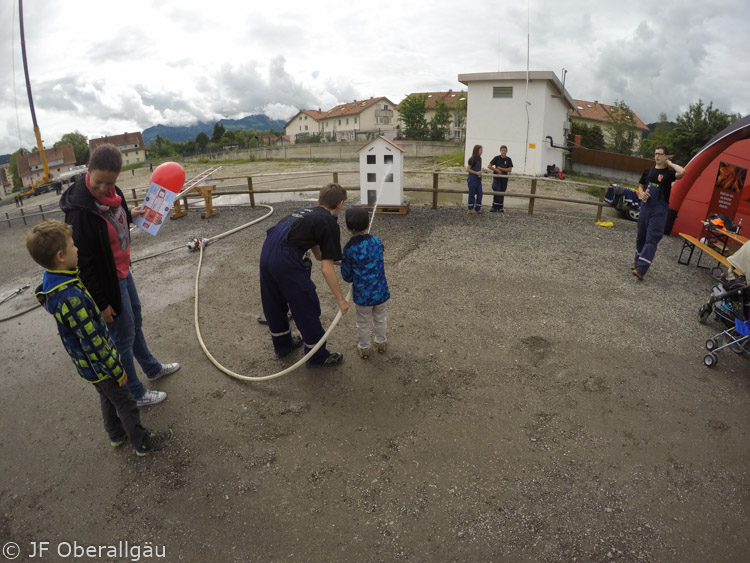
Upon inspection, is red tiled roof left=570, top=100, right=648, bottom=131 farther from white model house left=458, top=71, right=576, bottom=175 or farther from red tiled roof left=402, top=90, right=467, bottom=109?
white model house left=458, top=71, right=576, bottom=175

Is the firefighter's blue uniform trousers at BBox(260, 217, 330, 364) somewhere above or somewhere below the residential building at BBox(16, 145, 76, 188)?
below

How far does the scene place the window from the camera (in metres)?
22.5

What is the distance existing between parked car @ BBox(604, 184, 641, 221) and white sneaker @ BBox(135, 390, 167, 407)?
459 inches

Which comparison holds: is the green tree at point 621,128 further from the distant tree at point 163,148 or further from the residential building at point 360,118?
the distant tree at point 163,148

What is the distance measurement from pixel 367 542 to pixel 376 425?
3.37 feet

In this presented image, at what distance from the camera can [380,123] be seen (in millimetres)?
63938

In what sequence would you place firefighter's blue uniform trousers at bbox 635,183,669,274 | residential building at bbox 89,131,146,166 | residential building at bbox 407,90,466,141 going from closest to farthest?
firefighter's blue uniform trousers at bbox 635,183,669,274
residential building at bbox 407,90,466,141
residential building at bbox 89,131,146,166

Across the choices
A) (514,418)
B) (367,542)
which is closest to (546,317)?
(514,418)

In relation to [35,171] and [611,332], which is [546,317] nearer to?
[611,332]

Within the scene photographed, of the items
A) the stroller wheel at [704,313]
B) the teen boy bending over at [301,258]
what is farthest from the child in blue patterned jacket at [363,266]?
the stroller wheel at [704,313]

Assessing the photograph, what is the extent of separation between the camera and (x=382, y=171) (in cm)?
1004

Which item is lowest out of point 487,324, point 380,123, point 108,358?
point 487,324

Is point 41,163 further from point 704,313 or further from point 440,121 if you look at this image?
point 704,313

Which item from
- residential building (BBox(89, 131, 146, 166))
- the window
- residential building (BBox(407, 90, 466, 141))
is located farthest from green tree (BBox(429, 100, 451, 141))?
residential building (BBox(89, 131, 146, 166))
